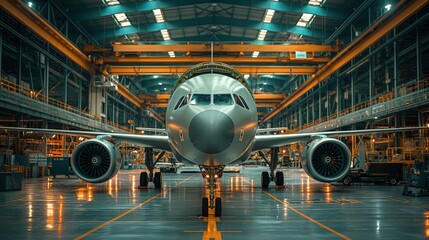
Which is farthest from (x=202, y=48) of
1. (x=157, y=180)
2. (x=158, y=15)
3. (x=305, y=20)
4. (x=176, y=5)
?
(x=157, y=180)

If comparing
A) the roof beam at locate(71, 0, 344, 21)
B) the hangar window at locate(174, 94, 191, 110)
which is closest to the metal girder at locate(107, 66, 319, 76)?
the roof beam at locate(71, 0, 344, 21)

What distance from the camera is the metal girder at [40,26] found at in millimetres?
28877

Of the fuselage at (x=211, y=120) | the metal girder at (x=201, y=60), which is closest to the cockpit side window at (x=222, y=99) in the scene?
the fuselage at (x=211, y=120)

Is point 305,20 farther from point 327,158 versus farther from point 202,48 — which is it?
point 327,158

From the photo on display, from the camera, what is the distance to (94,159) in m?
19.0

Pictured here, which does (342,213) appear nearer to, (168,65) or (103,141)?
(103,141)

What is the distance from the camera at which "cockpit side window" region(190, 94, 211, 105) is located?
440 inches

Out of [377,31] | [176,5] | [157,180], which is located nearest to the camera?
[157,180]

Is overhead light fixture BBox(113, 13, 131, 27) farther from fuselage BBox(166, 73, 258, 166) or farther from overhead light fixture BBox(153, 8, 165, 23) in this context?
fuselage BBox(166, 73, 258, 166)

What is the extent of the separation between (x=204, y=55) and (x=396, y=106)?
17.4 metres

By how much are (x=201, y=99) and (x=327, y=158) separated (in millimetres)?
9519

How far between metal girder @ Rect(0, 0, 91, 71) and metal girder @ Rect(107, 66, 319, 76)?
4.80 metres

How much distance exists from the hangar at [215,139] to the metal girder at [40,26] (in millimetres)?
124

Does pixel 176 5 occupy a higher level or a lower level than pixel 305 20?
lower
